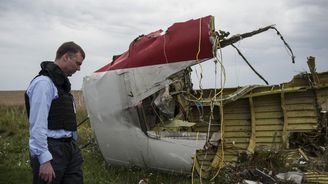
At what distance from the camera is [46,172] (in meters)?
3.85

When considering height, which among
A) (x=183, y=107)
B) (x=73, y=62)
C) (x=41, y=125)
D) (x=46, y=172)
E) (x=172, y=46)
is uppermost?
(x=172, y=46)

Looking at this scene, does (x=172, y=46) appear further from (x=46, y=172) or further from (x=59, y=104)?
(x=46, y=172)

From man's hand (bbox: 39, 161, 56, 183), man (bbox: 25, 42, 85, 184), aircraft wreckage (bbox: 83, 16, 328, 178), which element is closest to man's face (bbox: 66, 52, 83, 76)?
man (bbox: 25, 42, 85, 184)

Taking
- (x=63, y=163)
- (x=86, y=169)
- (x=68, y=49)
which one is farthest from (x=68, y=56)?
(x=86, y=169)

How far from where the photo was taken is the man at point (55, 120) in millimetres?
3848

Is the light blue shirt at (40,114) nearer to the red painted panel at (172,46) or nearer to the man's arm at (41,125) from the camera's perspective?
the man's arm at (41,125)

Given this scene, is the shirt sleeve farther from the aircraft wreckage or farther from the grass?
the grass

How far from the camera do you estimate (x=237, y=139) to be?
8.91 metres

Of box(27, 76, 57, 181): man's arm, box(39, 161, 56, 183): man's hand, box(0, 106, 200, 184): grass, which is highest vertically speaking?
box(27, 76, 57, 181): man's arm

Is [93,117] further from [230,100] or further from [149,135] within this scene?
[230,100]

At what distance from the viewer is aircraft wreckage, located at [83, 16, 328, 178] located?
718cm

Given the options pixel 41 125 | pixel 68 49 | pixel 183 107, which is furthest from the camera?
pixel 183 107

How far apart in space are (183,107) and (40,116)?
14.4 ft

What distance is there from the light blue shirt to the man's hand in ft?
0.13
